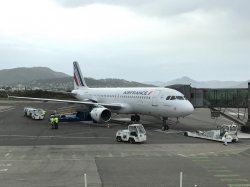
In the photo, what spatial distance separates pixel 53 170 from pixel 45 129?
22.7 meters

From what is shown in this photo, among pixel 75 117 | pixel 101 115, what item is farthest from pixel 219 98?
pixel 75 117

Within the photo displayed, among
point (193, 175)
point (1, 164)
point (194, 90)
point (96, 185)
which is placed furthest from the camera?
point (194, 90)

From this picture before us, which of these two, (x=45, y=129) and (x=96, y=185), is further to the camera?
(x=45, y=129)

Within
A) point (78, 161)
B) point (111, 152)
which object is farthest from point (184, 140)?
point (78, 161)

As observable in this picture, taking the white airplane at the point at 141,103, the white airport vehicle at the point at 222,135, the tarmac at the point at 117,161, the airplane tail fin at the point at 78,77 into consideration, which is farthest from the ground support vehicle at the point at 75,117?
the white airport vehicle at the point at 222,135

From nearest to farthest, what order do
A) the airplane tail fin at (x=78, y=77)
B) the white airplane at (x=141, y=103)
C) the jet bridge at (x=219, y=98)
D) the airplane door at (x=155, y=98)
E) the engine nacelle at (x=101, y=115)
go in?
the white airplane at (x=141, y=103), the airplane door at (x=155, y=98), the jet bridge at (x=219, y=98), the engine nacelle at (x=101, y=115), the airplane tail fin at (x=78, y=77)

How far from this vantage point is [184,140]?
35.2 meters

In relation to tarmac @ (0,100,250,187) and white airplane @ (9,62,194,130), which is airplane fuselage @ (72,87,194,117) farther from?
tarmac @ (0,100,250,187)

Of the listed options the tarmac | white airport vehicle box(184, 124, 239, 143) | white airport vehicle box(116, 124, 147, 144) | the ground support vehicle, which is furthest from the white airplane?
white airport vehicle box(116, 124, 147, 144)

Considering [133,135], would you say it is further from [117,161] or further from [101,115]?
[101,115]

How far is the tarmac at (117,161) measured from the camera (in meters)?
19.3

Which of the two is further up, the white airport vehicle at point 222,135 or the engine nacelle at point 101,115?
the engine nacelle at point 101,115

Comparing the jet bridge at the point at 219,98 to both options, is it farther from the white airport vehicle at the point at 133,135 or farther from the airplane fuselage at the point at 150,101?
the white airport vehicle at the point at 133,135

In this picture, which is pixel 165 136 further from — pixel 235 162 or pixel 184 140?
pixel 235 162
